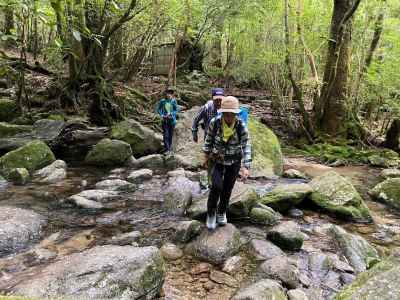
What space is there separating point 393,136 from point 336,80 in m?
2.68

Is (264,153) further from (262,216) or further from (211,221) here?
(211,221)

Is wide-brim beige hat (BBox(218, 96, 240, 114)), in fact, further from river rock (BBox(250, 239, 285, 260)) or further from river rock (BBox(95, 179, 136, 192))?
river rock (BBox(95, 179, 136, 192))

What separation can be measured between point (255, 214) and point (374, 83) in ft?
26.1

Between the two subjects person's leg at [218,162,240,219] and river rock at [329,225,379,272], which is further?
person's leg at [218,162,240,219]

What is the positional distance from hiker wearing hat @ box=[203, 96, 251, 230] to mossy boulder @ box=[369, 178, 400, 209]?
4.44 metres

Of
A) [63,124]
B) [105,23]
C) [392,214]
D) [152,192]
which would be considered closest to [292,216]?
[392,214]

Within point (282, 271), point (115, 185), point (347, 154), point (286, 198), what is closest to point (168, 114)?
point (115, 185)

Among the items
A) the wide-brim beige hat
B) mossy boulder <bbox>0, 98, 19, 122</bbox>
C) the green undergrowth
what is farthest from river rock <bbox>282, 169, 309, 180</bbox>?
mossy boulder <bbox>0, 98, 19, 122</bbox>

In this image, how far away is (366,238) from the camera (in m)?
6.58

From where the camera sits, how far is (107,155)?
10.4 meters

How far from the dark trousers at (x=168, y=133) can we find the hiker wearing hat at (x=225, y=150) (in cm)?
540

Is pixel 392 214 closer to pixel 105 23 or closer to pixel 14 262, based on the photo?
pixel 14 262

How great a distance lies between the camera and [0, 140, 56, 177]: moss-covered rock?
880 cm

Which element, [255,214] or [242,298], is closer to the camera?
A: [242,298]
